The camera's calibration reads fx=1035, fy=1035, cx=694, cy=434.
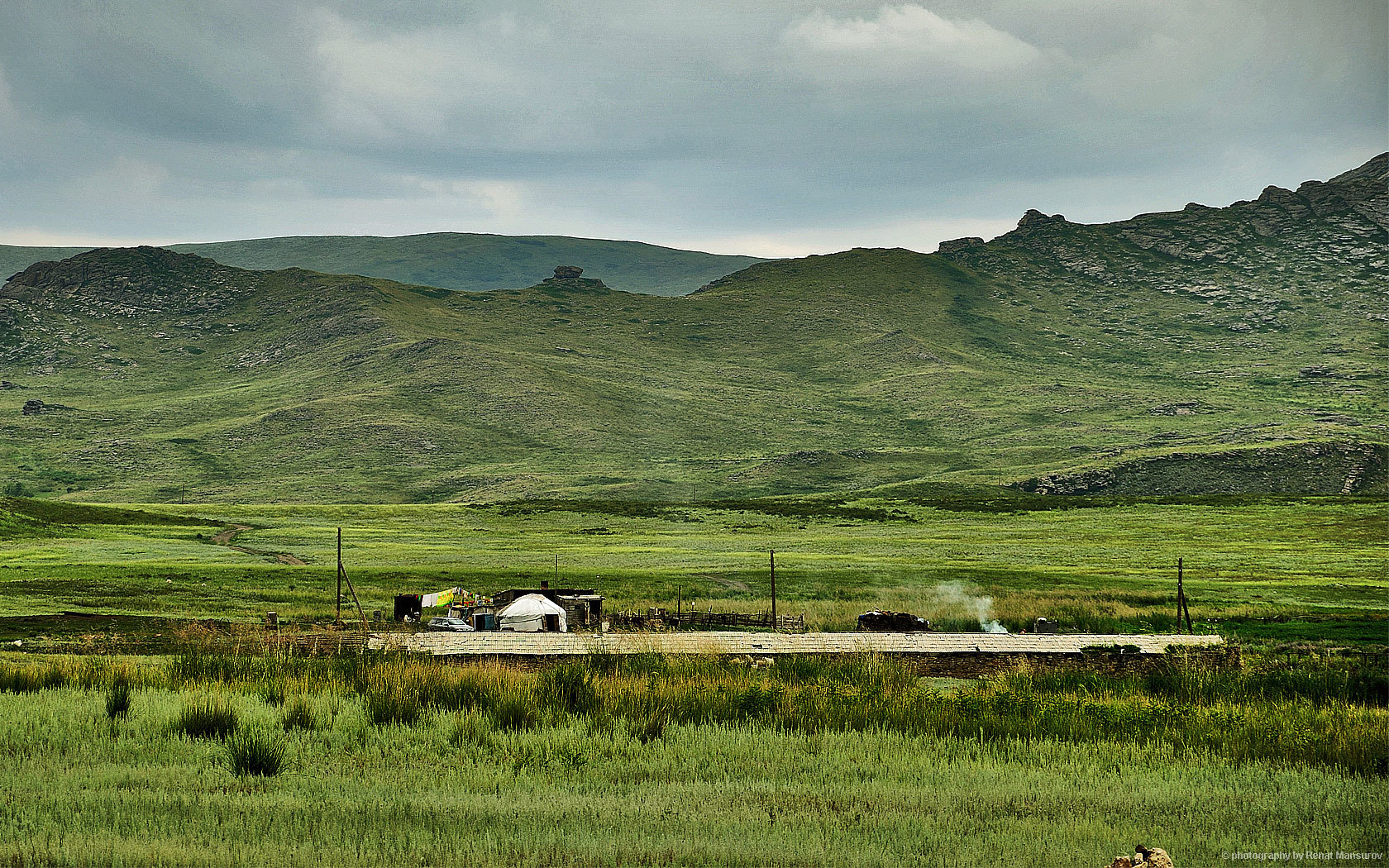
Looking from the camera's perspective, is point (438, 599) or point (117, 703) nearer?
point (117, 703)

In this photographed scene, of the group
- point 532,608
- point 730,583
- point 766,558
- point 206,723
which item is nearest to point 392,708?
→ point 206,723

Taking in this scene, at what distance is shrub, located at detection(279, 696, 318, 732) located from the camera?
15211 mm

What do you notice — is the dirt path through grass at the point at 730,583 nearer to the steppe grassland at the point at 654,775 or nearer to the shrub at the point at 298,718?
the steppe grassland at the point at 654,775

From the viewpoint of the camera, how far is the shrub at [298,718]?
15211 millimetres

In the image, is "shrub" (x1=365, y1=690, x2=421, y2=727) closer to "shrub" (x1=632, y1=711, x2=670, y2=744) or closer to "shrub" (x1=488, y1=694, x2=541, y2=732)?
"shrub" (x1=488, y1=694, x2=541, y2=732)

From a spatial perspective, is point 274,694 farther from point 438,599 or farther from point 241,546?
point 241,546

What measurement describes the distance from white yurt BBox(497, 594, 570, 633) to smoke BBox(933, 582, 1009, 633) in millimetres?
17641

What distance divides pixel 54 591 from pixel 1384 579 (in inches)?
3181

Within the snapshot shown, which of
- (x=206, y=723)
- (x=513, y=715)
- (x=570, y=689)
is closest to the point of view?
(x=206, y=723)

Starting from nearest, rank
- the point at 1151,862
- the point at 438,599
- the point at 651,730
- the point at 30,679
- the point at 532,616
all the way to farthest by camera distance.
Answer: the point at 1151,862 < the point at 651,730 < the point at 30,679 < the point at 532,616 < the point at 438,599

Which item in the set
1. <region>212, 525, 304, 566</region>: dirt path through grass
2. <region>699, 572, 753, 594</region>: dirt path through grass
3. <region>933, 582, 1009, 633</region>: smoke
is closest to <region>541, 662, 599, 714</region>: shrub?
<region>933, 582, 1009, 633</region>: smoke

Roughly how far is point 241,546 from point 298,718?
286ft

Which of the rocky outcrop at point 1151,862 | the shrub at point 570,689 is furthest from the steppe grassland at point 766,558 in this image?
the rocky outcrop at point 1151,862

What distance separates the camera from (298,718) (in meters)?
15.4
